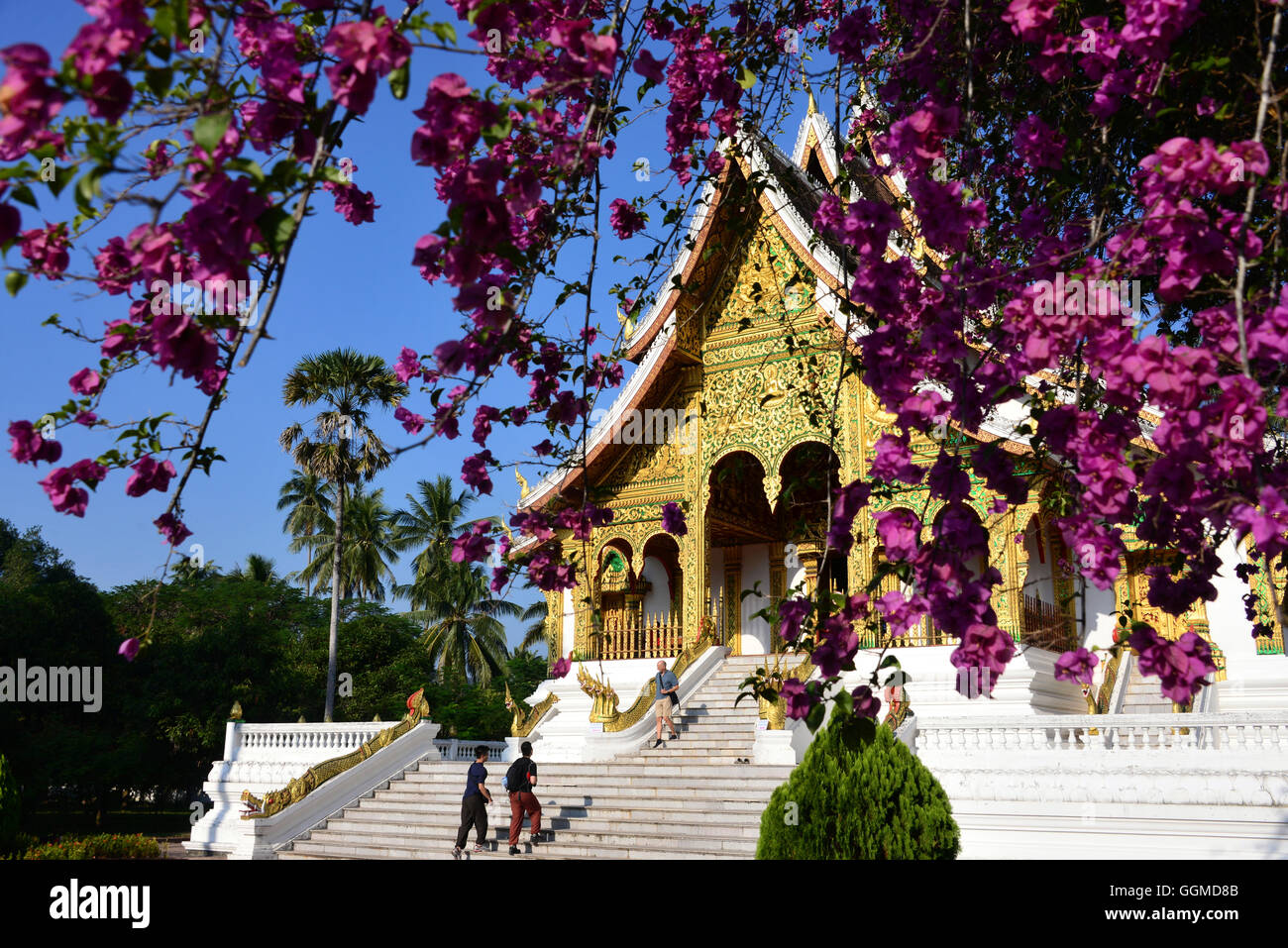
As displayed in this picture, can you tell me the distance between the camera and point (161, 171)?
6.05ft

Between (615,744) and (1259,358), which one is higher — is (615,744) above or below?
below

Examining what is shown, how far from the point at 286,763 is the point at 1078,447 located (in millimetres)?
15265

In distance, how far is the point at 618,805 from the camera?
1118 cm

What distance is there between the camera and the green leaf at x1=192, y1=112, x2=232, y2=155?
1.59 m

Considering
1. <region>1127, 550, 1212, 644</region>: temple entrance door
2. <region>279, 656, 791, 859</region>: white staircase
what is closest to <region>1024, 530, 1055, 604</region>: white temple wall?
<region>1127, 550, 1212, 644</region>: temple entrance door

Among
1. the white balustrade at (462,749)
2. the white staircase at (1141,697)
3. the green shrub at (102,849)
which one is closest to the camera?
the green shrub at (102,849)

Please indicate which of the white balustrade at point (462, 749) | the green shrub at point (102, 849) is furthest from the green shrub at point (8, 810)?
the white balustrade at point (462, 749)

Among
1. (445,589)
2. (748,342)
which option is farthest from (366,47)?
(445,589)

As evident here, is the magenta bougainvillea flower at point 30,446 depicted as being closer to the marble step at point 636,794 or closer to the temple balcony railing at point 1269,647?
the marble step at point 636,794

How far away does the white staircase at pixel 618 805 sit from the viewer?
1013 cm

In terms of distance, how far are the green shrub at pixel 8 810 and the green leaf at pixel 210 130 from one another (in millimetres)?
10697

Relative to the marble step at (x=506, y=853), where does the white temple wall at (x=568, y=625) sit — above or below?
above

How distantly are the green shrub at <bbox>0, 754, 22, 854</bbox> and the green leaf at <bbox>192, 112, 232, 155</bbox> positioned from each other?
10697 millimetres
